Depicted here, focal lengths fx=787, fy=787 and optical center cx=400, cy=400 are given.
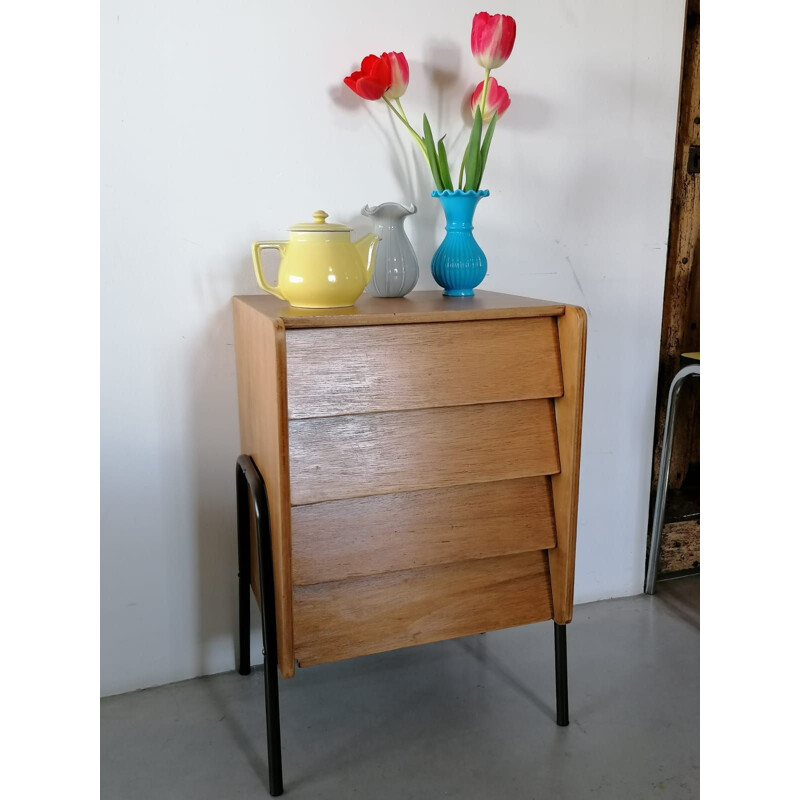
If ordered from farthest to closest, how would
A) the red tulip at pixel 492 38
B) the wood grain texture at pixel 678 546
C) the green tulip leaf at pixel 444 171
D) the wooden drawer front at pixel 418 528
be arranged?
the wood grain texture at pixel 678 546, the green tulip leaf at pixel 444 171, the red tulip at pixel 492 38, the wooden drawer front at pixel 418 528

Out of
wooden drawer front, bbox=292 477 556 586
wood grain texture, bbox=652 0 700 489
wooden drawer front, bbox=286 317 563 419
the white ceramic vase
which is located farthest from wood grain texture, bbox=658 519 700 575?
the white ceramic vase

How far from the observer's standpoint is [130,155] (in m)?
1.58

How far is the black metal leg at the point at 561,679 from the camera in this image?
5.34 ft

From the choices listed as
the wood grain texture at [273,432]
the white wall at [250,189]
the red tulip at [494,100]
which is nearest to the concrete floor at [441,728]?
the white wall at [250,189]

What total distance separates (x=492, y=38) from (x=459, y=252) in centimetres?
43

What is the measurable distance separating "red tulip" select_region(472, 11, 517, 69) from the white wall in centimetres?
18

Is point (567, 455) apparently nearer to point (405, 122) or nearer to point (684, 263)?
point (405, 122)

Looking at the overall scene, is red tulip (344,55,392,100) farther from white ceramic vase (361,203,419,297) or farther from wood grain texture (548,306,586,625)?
wood grain texture (548,306,586,625)

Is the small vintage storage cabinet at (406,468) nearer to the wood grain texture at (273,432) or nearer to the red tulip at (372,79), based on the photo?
the wood grain texture at (273,432)

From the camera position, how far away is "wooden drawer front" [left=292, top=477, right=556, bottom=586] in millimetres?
1387

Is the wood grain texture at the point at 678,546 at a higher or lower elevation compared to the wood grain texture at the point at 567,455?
lower

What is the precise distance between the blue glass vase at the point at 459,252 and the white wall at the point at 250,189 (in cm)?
19
